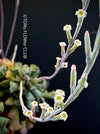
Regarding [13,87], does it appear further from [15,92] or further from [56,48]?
[56,48]

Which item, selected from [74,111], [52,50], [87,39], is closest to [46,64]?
[52,50]

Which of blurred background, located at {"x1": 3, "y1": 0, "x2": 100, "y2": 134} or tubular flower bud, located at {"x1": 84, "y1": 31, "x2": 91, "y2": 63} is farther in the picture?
blurred background, located at {"x1": 3, "y1": 0, "x2": 100, "y2": 134}

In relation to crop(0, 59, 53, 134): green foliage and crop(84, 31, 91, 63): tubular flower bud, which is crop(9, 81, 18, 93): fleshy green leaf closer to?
crop(0, 59, 53, 134): green foliage

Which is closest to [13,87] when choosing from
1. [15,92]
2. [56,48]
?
[15,92]

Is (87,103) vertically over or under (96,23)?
under

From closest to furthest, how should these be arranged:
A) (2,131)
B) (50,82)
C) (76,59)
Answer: (2,131), (76,59), (50,82)

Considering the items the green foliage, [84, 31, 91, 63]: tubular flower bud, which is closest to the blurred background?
the green foliage

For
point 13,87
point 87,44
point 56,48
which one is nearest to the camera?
point 87,44

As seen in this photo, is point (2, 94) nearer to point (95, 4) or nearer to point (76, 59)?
point (76, 59)
